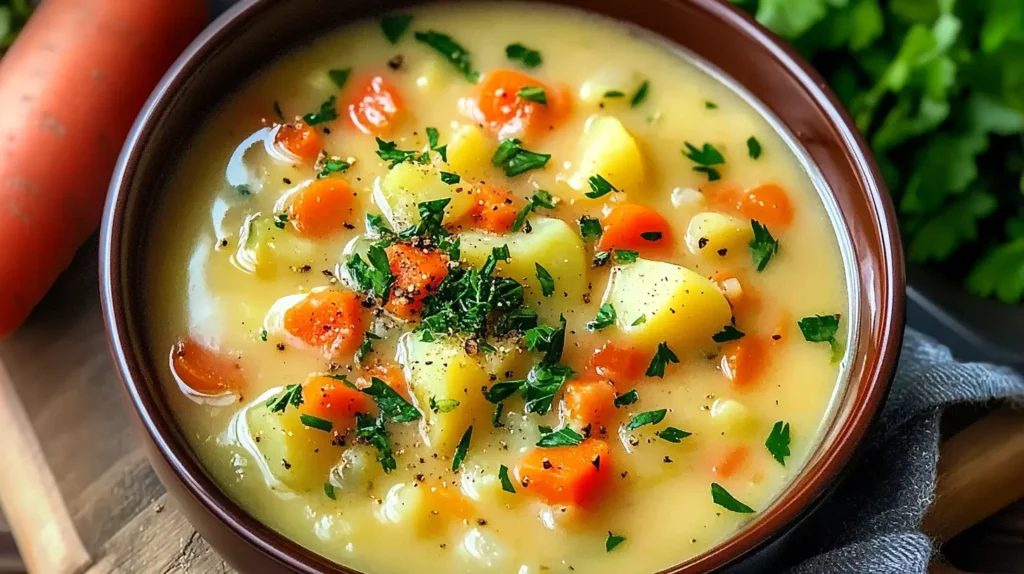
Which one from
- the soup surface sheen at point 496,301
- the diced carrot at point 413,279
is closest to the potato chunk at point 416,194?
the soup surface sheen at point 496,301

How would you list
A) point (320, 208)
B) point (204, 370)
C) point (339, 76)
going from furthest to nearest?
point (339, 76) → point (320, 208) → point (204, 370)

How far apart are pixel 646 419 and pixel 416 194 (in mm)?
625

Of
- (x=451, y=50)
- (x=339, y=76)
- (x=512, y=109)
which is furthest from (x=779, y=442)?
(x=339, y=76)

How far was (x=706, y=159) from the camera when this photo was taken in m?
2.22

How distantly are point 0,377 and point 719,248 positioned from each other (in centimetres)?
153

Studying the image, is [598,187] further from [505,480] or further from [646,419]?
[505,480]

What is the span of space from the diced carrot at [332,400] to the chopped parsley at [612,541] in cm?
48

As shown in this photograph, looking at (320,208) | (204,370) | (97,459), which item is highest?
(320,208)

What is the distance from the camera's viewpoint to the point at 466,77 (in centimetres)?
229

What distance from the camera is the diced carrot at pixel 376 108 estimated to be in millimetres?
2203

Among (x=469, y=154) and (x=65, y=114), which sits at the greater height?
(x=469, y=154)

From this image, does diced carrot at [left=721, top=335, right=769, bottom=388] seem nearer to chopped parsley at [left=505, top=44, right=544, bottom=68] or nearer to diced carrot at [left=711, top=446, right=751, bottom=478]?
diced carrot at [left=711, top=446, right=751, bottom=478]

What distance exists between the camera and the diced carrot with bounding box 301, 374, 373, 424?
1.83 meters

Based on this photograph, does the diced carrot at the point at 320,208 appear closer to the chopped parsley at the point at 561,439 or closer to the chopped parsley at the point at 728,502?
the chopped parsley at the point at 561,439
